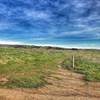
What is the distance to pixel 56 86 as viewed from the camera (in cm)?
1396

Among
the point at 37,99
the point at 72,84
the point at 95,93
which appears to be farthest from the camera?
the point at 72,84

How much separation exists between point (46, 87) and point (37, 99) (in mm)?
2640

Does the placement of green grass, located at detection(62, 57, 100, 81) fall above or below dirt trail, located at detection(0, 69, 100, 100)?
above

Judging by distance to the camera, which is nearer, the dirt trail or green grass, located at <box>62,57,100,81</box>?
the dirt trail

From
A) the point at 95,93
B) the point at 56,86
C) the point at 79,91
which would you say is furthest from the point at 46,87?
the point at 95,93

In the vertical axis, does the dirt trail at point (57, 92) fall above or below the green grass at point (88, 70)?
below

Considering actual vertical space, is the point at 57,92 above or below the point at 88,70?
below

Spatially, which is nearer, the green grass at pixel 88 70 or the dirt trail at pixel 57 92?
the dirt trail at pixel 57 92

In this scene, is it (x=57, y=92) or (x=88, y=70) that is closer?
(x=57, y=92)

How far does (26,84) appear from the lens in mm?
14016

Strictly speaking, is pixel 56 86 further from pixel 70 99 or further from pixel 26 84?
pixel 70 99

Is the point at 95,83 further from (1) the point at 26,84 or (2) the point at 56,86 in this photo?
(1) the point at 26,84

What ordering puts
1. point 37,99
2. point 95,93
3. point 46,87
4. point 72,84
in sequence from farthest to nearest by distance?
point 72,84 < point 46,87 < point 95,93 < point 37,99

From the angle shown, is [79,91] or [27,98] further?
[79,91]
